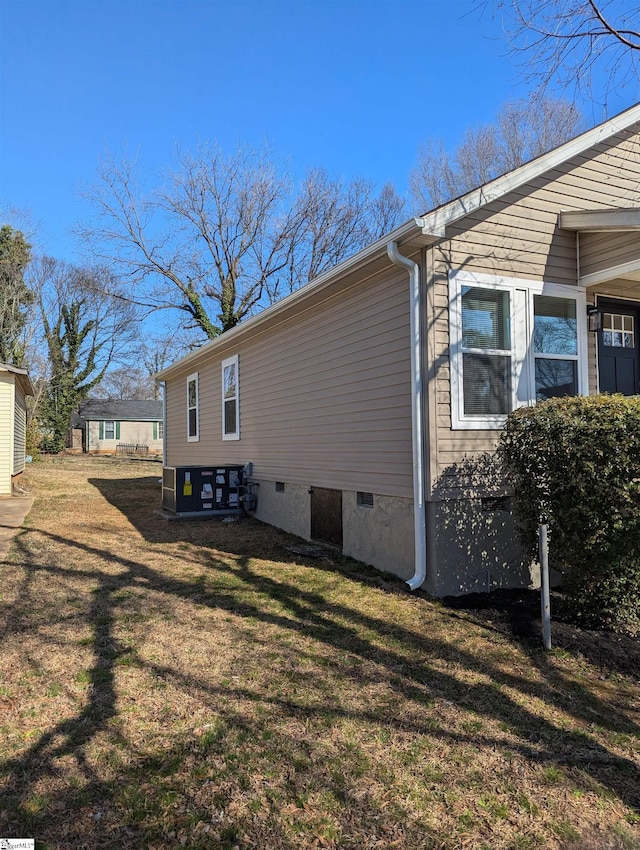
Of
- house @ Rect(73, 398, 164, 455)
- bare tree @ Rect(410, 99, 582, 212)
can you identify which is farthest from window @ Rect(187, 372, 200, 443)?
house @ Rect(73, 398, 164, 455)

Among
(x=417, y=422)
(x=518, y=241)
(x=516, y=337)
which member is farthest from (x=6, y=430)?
(x=518, y=241)

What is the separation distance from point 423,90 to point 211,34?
403 centimetres

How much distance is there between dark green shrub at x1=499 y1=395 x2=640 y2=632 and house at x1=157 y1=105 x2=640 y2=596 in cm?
85

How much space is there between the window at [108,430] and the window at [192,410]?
29.2 meters

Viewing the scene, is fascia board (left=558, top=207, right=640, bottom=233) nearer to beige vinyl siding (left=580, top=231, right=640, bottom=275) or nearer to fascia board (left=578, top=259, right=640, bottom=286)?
beige vinyl siding (left=580, top=231, right=640, bottom=275)

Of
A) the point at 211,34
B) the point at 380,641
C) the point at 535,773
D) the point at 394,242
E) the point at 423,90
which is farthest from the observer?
the point at 211,34

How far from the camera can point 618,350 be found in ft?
22.1

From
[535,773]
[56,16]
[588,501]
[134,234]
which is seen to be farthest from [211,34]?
[134,234]

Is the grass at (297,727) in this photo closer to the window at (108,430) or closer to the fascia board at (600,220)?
the fascia board at (600,220)

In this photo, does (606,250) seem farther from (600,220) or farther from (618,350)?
(618,350)

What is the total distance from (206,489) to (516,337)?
642 cm

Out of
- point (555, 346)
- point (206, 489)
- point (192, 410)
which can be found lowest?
point (206, 489)

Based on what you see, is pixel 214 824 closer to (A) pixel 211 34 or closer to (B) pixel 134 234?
(A) pixel 211 34

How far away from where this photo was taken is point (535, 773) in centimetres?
257
